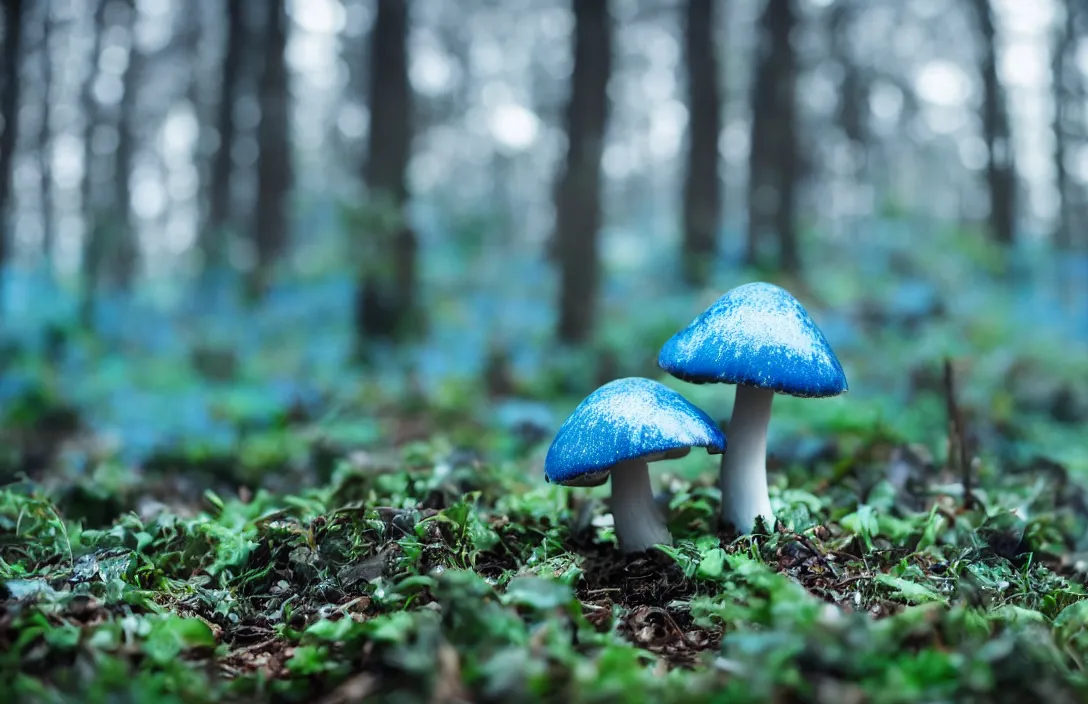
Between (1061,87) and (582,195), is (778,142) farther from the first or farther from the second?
(1061,87)

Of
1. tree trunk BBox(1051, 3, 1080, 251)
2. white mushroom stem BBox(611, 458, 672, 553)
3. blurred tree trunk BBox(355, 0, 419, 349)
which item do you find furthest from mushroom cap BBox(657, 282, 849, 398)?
tree trunk BBox(1051, 3, 1080, 251)

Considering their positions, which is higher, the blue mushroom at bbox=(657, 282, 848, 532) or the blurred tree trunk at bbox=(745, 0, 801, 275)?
the blurred tree trunk at bbox=(745, 0, 801, 275)

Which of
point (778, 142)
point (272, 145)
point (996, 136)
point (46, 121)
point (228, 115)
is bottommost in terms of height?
point (778, 142)

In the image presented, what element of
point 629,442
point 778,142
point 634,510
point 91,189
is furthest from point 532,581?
point 91,189

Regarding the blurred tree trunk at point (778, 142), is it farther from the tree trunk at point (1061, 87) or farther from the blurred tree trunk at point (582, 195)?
the tree trunk at point (1061, 87)

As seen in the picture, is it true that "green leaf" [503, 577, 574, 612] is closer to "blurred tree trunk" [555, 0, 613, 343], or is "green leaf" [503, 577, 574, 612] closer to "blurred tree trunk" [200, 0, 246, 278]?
"blurred tree trunk" [555, 0, 613, 343]

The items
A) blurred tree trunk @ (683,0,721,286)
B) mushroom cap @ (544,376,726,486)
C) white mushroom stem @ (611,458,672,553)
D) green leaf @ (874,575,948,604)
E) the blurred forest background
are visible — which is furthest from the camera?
blurred tree trunk @ (683,0,721,286)

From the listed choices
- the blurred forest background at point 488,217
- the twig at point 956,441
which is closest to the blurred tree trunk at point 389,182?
the blurred forest background at point 488,217
